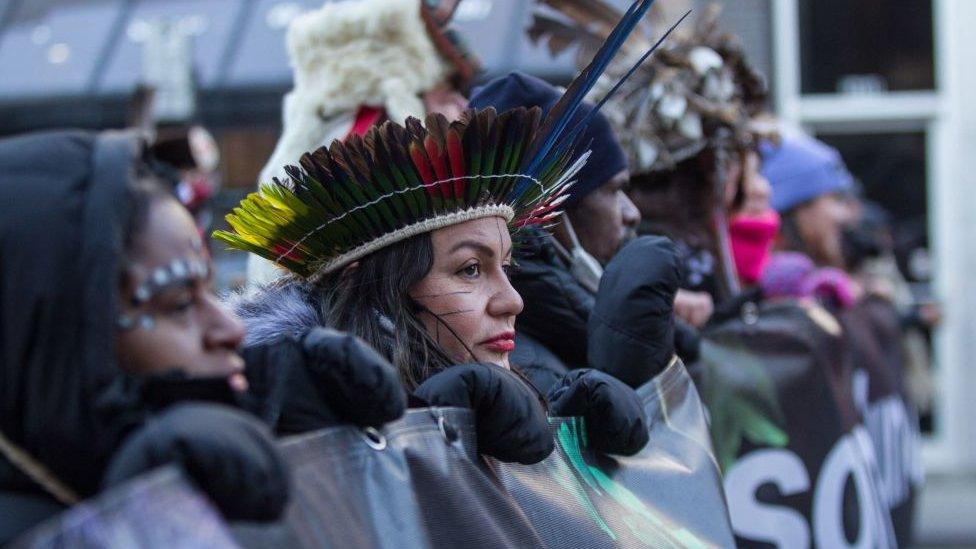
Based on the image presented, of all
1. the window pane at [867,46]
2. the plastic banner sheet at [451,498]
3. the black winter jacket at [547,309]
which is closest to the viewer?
the plastic banner sheet at [451,498]

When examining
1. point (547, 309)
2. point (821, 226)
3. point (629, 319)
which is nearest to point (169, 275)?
point (629, 319)

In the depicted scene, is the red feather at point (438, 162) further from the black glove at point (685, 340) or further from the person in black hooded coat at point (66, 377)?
the black glove at point (685, 340)

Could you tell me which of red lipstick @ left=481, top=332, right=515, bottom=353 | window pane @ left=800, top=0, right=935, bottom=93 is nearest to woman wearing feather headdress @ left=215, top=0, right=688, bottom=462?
red lipstick @ left=481, top=332, right=515, bottom=353

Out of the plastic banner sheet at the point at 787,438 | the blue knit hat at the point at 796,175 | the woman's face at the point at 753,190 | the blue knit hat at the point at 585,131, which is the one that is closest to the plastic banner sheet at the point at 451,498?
the blue knit hat at the point at 585,131

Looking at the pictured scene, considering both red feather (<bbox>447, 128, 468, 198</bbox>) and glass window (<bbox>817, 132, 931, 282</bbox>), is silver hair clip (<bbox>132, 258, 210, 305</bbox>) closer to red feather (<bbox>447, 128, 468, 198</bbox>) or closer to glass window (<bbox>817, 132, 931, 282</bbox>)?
red feather (<bbox>447, 128, 468, 198</bbox>)

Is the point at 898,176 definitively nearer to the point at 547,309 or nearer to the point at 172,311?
the point at 547,309

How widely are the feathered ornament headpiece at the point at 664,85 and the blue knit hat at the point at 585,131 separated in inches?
30.1

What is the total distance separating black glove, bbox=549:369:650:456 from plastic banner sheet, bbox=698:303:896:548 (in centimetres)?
158

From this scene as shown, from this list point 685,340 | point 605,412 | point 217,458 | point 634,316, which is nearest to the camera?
point 217,458

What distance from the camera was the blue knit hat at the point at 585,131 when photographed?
3.22 metres

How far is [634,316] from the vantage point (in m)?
2.86

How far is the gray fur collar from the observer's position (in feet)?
7.91

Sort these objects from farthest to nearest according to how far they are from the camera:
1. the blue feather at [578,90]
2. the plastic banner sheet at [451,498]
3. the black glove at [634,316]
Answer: the black glove at [634,316], the blue feather at [578,90], the plastic banner sheet at [451,498]

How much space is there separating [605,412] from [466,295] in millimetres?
346
